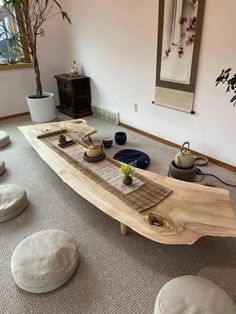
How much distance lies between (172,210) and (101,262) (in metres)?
0.56

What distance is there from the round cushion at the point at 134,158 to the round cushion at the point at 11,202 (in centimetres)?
108

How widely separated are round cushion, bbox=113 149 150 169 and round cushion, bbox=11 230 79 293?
123 cm

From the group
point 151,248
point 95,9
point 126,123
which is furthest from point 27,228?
point 95,9

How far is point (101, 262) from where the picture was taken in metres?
1.55

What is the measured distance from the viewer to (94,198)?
5.30ft

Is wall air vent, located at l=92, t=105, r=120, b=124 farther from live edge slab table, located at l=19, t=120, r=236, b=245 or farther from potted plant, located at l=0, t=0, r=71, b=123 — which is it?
live edge slab table, located at l=19, t=120, r=236, b=245

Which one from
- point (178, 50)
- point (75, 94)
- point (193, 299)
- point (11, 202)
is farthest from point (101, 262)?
point (75, 94)

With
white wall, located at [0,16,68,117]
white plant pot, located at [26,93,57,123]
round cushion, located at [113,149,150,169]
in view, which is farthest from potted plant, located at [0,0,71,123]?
round cushion, located at [113,149,150,169]

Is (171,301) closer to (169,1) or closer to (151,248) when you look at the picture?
(151,248)

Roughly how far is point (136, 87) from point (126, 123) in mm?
592

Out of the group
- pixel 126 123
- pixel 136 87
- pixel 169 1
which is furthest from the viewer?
pixel 126 123

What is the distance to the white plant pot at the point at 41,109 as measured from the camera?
3733 mm

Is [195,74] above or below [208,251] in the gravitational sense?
above

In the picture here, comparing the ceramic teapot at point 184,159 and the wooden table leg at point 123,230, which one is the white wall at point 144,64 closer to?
the ceramic teapot at point 184,159
